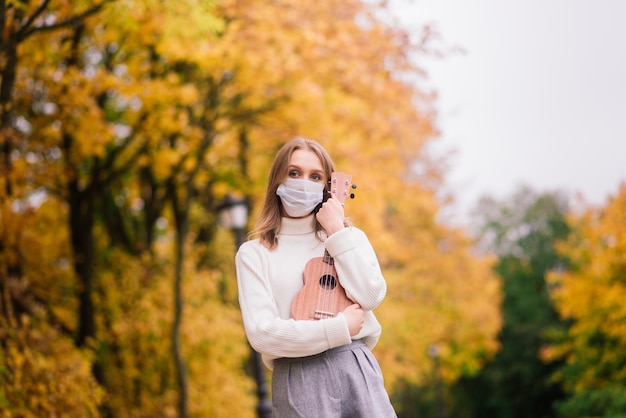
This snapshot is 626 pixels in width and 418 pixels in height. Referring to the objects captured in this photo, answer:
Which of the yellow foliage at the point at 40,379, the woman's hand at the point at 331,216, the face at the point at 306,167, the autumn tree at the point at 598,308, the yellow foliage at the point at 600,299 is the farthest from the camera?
the yellow foliage at the point at 600,299

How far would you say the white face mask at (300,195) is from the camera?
3008mm

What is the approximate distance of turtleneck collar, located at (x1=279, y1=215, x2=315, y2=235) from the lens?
308cm

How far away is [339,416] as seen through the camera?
9.03 ft

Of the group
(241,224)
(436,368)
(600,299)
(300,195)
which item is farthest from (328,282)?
(436,368)

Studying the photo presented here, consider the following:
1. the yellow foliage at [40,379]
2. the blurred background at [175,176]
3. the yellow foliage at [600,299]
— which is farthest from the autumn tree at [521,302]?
the yellow foliage at [40,379]

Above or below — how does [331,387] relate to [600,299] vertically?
above

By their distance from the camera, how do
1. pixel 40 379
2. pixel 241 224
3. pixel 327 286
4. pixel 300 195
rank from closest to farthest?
pixel 327 286 < pixel 300 195 < pixel 40 379 < pixel 241 224

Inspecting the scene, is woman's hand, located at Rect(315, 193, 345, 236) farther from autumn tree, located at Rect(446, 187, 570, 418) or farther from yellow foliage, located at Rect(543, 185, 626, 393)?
autumn tree, located at Rect(446, 187, 570, 418)

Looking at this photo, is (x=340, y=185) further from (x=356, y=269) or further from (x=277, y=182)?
(x=356, y=269)

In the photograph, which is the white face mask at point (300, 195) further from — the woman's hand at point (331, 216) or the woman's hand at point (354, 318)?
the woman's hand at point (354, 318)

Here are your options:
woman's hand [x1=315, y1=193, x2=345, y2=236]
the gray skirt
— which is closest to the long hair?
woman's hand [x1=315, y1=193, x2=345, y2=236]

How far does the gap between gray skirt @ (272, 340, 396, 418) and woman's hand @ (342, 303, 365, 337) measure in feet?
0.37

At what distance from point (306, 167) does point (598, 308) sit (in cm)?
1635

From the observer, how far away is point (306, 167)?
308 centimetres
